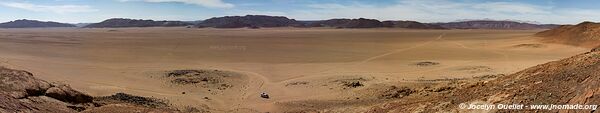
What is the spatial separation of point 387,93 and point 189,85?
678 cm

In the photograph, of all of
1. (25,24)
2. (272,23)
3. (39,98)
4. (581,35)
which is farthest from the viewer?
(25,24)

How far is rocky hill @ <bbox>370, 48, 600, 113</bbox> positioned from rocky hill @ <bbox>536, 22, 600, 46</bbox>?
32312 mm

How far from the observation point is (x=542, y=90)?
7.87m

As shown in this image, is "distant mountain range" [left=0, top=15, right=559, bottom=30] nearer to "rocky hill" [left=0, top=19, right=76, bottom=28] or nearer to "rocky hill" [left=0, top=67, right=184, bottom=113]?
"rocky hill" [left=0, top=19, right=76, bottom=28]

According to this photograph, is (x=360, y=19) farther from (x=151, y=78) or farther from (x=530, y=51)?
(x=151, y=78)

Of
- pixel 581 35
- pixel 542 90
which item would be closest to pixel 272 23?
pixel 581 35

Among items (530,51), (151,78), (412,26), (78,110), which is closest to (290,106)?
(78,110)

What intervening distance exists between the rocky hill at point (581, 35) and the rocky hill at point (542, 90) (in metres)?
32.3

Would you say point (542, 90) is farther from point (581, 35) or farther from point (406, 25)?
point (406, 25)

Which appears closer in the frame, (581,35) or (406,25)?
(581,35)

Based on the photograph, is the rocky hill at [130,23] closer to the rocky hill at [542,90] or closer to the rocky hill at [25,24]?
the rocky hill at [25,24]

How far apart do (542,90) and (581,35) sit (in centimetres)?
3883

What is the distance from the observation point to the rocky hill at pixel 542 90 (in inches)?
286

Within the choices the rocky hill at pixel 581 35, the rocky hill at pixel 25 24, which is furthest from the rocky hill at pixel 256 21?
the rocky hill at pixel 581 35
